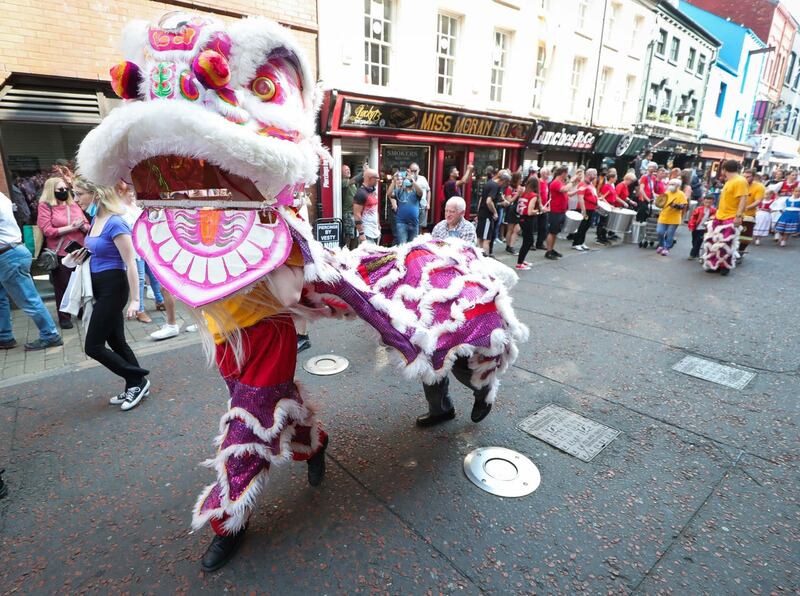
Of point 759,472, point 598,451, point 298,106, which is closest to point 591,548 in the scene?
point 598,451

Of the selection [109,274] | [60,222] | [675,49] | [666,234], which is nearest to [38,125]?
[60,222]

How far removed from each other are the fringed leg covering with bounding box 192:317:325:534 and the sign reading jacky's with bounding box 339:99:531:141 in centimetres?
886

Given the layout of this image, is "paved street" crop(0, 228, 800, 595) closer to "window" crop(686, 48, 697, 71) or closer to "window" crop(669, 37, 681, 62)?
"window" crop(669, 37, 681, 62)

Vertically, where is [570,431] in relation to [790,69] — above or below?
below

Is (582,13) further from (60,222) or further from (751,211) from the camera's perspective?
(60,222)

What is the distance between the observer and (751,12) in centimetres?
2939

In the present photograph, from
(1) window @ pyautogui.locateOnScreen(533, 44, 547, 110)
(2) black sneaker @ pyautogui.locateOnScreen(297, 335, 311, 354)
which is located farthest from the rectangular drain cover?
(1) window @ pyautogui.locateOnScreen(533, 44, 547, 110)

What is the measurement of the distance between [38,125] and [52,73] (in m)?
0.94

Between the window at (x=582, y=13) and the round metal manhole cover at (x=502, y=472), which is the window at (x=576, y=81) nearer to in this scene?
the window at (x=582, y=13)

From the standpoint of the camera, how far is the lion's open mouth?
1.71 m

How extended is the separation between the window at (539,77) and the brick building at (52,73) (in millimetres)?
10566

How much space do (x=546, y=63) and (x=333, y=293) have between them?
51.1 ft

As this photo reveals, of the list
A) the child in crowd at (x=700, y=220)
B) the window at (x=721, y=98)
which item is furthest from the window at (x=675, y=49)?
the child in crowd at (x=700, y=220)

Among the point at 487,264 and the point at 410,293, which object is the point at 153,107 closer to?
the point at 410,293
